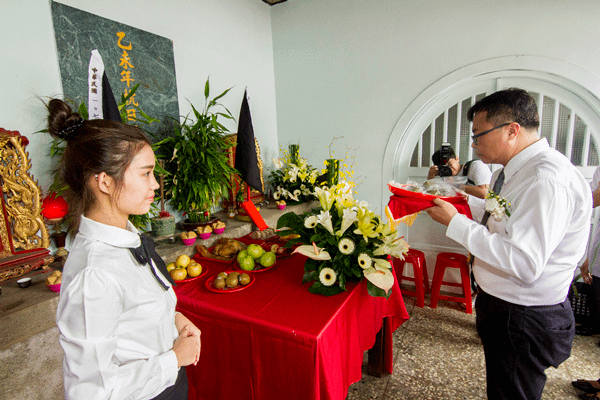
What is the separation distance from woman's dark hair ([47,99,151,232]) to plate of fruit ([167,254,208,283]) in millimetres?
909

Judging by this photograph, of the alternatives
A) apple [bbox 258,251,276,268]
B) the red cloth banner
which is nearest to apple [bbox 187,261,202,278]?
apple [bbox 258,251,276,268]

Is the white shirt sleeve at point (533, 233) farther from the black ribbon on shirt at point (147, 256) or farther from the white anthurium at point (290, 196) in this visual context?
the white anthurium at point (290, 196)

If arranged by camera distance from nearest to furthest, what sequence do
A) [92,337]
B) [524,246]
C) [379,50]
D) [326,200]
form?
[92,337], [524,246], [326,200], [379,50]

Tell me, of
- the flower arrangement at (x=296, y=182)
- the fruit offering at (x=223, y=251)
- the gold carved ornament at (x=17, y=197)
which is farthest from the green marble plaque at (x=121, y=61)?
the flower arrangement at (x=296, y=182)

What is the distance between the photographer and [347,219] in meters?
1.62

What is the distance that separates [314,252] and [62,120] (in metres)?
1.19

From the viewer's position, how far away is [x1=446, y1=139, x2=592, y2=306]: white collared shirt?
117 cm

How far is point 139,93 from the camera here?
2.43 metres

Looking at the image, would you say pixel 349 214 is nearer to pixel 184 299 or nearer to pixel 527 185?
pixel 527 185

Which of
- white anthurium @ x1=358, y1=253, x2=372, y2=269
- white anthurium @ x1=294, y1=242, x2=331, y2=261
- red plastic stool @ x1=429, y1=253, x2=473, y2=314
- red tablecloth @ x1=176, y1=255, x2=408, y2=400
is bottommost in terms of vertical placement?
red plastic stool @ x1=429, y1=253, x2=473, y2=314

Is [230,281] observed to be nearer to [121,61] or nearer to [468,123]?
[121,61]

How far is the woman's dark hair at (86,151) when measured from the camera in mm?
889

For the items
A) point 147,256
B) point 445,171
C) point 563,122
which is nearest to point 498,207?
point 147,256

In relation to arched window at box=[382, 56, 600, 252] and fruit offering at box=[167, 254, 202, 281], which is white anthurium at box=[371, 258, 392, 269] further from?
arched window at box=[382, 56, 600, 252]
